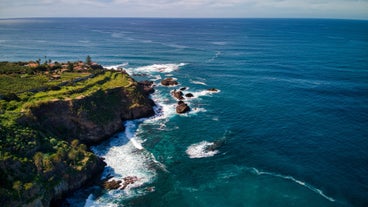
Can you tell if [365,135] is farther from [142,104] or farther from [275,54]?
[275,54]

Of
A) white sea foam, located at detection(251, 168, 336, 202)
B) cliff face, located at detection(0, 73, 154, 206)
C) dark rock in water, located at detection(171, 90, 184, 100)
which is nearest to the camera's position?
cliff face, located at detection(0, 73, 154, 206)

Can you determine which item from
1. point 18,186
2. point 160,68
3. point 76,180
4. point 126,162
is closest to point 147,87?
point 160,68

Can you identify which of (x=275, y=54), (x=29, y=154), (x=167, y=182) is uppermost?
(x=275, y=54)

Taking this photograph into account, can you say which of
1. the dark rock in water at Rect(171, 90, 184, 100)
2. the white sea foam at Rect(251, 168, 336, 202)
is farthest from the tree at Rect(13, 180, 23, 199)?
the dark rock in water at Rect(171, 90, 184, 100)

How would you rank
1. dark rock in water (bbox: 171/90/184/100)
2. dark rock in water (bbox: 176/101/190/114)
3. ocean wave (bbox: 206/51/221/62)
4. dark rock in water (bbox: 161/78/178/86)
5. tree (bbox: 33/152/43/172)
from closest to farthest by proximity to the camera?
1. tree (bbox: 33/152/43/172)
2. dark rock in water (bbox: 176/101/190/114)
3. dark rock in water (bbox: 171/90/184/100)
4. dark rock in water (bbox: 161/78/178/86)
5. ocean wave (bbox: 206/51/221/62)

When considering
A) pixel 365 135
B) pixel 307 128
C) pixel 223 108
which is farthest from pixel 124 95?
pixel 365 135

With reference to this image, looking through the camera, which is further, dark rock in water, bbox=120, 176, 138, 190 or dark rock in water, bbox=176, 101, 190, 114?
dark rock in water, bbox=176, 101, 190, 114

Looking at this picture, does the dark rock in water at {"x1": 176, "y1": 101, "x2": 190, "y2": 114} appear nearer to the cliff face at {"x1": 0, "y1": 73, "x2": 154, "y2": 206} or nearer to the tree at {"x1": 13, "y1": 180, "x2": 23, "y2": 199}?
the cliff face at {"x1": 0, "y1": 73, "x2": 154, "y2": 206}

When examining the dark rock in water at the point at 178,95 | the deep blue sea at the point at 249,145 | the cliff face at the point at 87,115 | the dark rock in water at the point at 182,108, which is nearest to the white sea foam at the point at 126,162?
the deep blue sea at the point at 249,145
